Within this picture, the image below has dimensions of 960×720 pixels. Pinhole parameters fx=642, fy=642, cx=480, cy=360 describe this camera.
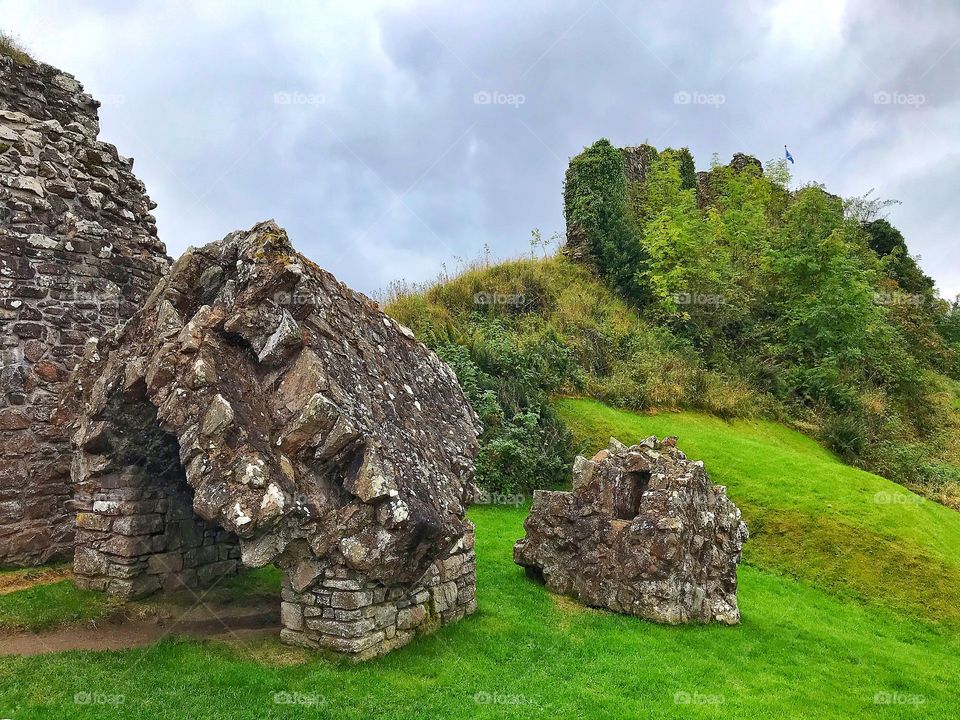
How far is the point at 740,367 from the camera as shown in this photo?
23625 millimetres

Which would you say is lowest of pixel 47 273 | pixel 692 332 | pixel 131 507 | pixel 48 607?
pixel 48 607

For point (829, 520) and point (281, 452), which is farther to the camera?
point (829, 520)

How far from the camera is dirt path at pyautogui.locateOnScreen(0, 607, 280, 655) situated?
23.0 ft

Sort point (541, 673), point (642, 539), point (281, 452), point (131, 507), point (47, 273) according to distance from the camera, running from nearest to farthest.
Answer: point (281, 452)
point (541, 673)
point (131, 507)
point (642, 539)
point (47, 273)

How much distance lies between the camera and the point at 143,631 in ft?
24.7

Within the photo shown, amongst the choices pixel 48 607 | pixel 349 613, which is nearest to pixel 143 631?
pixel 48 607

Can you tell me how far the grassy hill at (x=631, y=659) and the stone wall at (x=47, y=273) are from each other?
2.03 meters

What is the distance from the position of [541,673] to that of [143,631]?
4.67m

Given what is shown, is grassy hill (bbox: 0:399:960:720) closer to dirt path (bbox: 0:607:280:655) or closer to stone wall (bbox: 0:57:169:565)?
dirt path (bbox: 0:607:280:655)

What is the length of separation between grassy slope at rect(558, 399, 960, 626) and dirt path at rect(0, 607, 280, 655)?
9.82m

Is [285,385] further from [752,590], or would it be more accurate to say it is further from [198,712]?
[752,590]

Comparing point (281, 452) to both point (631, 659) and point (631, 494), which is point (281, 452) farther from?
point (631, 494)

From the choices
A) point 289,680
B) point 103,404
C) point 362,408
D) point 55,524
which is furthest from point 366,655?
point 55,524

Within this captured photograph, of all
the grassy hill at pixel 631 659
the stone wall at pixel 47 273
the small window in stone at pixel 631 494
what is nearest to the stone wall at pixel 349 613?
the grassy hill at pixel 631 659
